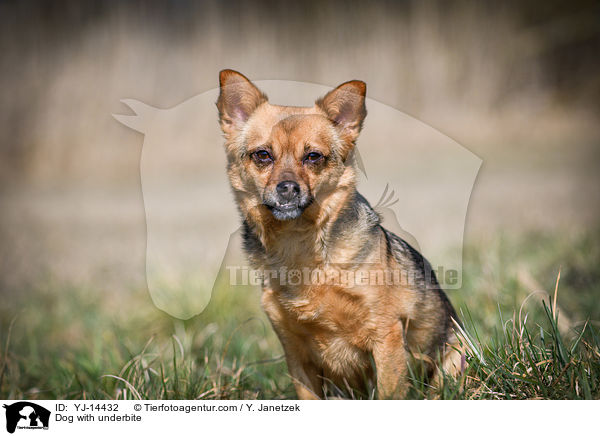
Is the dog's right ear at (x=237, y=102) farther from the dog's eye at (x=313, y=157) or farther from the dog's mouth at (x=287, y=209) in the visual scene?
the dog's mouth at (x=287, y=209)

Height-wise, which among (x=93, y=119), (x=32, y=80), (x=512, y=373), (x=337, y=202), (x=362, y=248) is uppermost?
(x=32, y=80)

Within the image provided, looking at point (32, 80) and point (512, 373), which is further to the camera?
point (32, 80)

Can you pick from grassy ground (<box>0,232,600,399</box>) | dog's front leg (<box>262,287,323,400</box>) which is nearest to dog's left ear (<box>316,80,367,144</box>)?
dog's front leg (<box>262,287,323,400</box>)

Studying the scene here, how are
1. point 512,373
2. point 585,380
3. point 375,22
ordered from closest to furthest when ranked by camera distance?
point 585,380 → point 512,373 → point 375,22

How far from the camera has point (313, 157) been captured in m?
3.08

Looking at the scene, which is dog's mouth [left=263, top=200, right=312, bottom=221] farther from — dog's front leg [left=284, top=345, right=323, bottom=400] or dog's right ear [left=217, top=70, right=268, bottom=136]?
dog's front leg [left=284, top=345, right=323, bottom=400]

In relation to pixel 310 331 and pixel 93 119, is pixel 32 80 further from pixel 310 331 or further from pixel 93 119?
pixel 310 331

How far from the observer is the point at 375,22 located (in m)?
4.40

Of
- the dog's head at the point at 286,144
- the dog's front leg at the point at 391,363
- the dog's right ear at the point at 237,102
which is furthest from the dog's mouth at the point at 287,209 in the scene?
the dog's front leg at the point at 391,363

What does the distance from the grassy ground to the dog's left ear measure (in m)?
1.35

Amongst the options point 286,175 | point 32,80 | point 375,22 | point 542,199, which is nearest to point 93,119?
point 32,80

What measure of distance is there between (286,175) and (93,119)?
3447 mm

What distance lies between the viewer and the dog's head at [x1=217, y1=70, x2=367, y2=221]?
2979mm

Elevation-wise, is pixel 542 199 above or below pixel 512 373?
above
